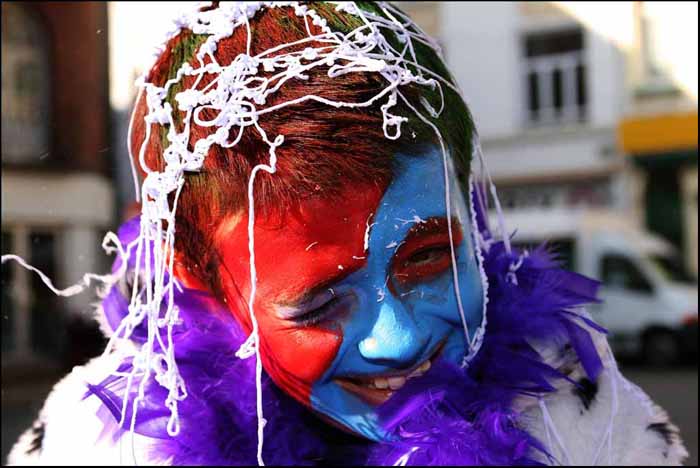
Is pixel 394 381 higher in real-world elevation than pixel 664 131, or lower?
lower

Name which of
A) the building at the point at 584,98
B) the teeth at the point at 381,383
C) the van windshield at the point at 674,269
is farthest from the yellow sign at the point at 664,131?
the teeth at the point at 381,383

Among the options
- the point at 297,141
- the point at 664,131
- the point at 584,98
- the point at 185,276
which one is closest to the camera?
the point at 297,141

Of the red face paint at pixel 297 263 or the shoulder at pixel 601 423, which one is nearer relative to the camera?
the red face paint at pixel 297 263

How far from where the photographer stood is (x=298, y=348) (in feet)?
2.66

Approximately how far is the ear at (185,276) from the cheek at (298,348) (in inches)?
4.4

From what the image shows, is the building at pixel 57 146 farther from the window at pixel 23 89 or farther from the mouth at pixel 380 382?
the mouth at pixel 380 382

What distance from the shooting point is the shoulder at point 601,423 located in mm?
931

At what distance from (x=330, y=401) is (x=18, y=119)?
72cm

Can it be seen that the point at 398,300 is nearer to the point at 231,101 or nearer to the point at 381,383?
the point at 381,383

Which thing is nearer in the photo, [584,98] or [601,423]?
[601,423]

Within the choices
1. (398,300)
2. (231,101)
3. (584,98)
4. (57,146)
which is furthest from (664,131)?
(57,146)

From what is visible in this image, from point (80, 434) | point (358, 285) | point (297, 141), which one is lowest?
A: point (80, 434)

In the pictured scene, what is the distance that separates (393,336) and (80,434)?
0.50m

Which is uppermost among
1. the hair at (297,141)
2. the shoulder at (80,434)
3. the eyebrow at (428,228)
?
the hair at (297,141)
